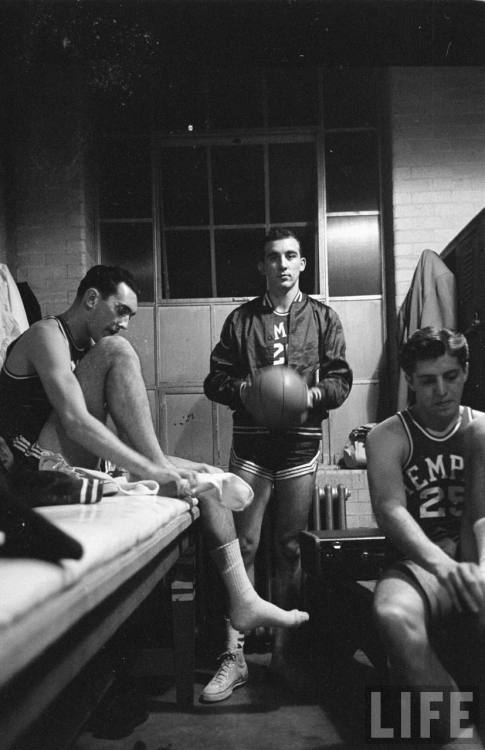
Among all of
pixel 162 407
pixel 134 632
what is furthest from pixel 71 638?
pixel 162 407

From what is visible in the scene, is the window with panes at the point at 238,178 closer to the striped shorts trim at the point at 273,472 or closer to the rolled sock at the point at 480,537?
the striped shorts trim at the point at 273,472

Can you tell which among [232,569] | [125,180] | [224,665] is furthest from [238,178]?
[224,665]

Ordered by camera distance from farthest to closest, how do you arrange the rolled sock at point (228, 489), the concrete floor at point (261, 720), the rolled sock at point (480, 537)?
the rolled sock at point (228, 489), the concrete floor at point (261, 720), the rolled sock at point (480, 537)

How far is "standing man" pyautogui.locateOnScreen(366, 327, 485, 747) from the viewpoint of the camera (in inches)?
73.9

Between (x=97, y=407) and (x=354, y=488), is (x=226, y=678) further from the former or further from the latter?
(x=354, y=488)

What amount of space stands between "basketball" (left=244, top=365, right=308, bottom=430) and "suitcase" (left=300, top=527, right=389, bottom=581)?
53 centimetres

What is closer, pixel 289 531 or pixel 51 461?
pixel 51 461

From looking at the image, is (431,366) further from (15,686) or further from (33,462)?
(15,686)

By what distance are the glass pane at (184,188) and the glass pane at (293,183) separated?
20.8 inches

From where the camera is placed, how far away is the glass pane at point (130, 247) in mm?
5102

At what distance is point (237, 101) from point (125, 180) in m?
1.06

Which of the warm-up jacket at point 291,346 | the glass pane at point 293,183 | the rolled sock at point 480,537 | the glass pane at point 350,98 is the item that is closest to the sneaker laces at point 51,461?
the warm-up jacket at point 291,346

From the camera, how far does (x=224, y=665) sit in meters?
2.69

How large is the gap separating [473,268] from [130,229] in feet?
8.57
